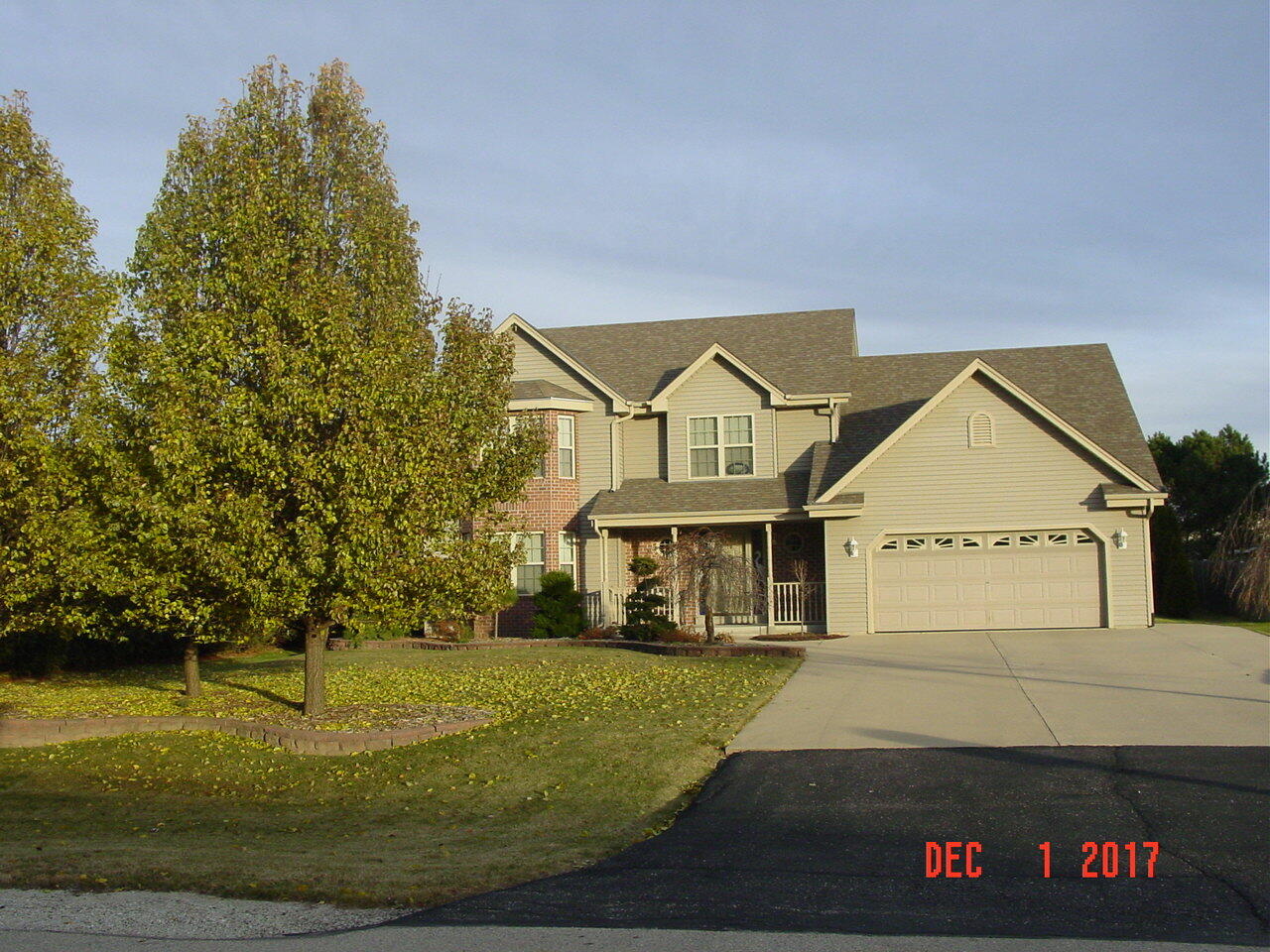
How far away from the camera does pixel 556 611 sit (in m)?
25.4

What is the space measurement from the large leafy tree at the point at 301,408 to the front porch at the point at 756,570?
35.9 ft

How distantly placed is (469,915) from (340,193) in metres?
11.5

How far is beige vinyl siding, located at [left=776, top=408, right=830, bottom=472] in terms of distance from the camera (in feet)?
88.4

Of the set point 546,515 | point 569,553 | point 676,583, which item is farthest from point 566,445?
point 676,583

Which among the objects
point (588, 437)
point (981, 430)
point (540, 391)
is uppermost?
point (540, 391)

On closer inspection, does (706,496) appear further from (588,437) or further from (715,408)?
(588,437)

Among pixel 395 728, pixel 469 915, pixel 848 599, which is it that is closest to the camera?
pixel 469 915

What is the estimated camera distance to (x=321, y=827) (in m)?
9.95

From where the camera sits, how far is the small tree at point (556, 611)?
25359 mm

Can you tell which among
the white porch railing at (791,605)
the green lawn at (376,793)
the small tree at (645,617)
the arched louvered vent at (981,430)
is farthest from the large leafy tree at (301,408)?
the arched louvered vent at (981,430)

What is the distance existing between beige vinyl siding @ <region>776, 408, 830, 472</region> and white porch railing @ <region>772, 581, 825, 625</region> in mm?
2747

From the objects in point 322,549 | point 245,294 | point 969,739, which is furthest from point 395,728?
point 969,739

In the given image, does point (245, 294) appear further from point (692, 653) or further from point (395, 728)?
point (692, 653)

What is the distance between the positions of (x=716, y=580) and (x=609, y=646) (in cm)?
241
